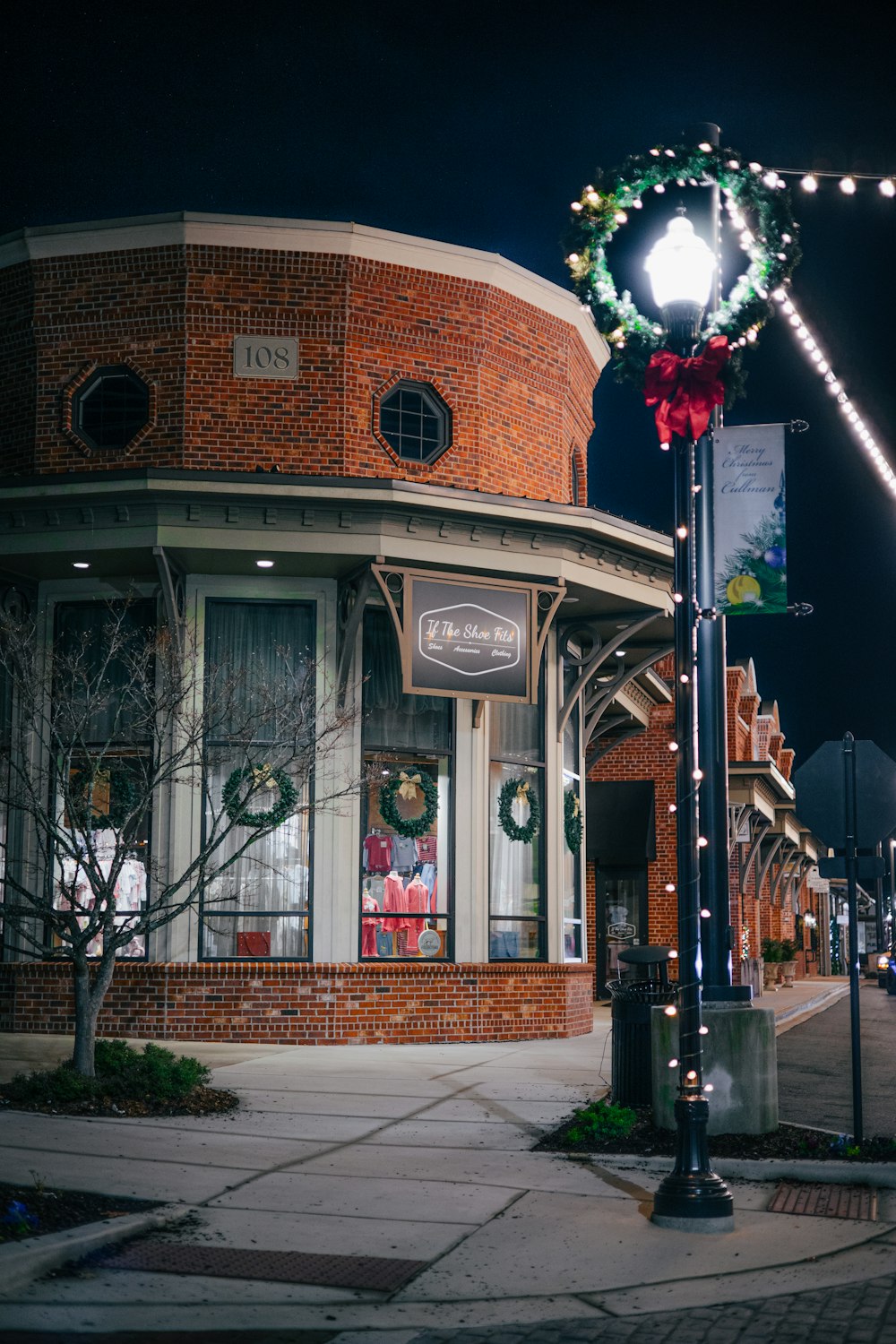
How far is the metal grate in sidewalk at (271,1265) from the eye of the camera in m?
6.20

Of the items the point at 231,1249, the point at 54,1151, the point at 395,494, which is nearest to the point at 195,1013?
the point at 395,494

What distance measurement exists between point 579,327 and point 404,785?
22.0 ft

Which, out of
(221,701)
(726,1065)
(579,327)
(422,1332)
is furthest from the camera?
(579,327)

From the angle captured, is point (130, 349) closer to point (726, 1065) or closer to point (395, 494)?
point (395, 494)

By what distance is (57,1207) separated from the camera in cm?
692

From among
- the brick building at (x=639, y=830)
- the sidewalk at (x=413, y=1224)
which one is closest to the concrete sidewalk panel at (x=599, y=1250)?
the sidewalk at (x=413, y=1224)

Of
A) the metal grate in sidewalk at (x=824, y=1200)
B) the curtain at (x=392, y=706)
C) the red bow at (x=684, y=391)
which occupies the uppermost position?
the red bow at (x=684, y=391)

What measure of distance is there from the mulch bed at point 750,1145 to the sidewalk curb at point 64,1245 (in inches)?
124

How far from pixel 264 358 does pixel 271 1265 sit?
12.2m

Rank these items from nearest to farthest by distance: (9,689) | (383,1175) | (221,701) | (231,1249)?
(231,1249) → (383,1175) → (221,701) → (9,689)

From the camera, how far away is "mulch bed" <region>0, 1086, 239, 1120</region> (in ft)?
33.4

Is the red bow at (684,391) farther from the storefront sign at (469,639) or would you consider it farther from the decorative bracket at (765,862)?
the decorative bracket at (765,862)

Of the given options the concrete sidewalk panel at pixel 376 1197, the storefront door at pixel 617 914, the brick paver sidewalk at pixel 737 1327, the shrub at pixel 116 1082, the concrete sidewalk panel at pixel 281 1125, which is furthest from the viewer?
the storefront door at pixel 617 914

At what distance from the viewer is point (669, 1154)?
902 centimetres
